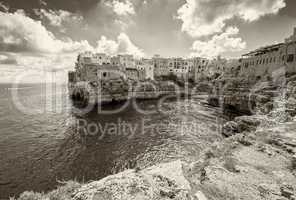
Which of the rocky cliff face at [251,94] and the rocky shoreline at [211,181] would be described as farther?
the rocky cliff face at [251,94]

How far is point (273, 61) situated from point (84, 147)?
177 feet

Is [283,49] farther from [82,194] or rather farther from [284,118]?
[82,194]

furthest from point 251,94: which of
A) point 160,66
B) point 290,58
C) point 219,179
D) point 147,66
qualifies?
point 160,66

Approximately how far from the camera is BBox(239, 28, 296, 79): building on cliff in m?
35.0

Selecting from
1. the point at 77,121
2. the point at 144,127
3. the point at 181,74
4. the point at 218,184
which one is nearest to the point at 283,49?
the point at 144,127

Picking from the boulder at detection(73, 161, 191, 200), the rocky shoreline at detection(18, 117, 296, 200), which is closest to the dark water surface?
the rocky shoreline at detection(18, 117, 296, 200)

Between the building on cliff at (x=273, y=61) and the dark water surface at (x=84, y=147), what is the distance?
23063 mm

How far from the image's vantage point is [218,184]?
601 centimetres

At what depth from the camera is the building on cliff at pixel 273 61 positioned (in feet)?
115

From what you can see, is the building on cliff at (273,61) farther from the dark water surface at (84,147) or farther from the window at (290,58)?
the dark water surface at (84,147)

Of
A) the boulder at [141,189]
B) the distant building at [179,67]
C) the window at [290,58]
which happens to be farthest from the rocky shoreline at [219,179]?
the distant building at [179,67]

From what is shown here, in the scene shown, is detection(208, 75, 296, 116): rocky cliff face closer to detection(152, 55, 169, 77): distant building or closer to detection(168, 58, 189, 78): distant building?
detection(168, 58, 189, 78): distant building

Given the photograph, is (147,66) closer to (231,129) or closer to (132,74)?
(132,74)

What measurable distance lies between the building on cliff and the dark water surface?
23063 mm
